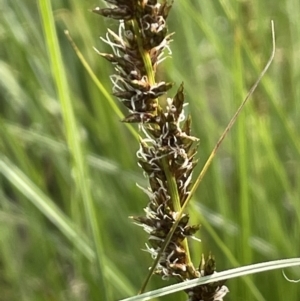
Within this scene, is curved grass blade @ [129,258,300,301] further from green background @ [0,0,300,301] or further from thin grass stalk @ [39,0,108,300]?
green background @ [0,0,300,301]

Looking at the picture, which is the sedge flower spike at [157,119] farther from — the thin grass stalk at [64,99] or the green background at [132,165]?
the green background at [132,165]

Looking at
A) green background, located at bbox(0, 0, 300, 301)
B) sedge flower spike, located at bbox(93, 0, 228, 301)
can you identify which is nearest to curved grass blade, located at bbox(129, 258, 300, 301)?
sedge flower spike, located at bbox(93, 0, 228, 301)

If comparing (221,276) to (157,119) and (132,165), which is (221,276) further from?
(132,165)

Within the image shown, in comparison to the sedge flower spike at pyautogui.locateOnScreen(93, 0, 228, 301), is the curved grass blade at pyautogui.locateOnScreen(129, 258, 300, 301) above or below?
below

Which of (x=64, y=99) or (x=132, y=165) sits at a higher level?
(x=64, y=99)

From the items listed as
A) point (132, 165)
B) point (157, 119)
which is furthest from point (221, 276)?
point (132, 165)

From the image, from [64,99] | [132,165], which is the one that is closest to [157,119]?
[64,99]

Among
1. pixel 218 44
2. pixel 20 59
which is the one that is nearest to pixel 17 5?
pixel 20 59

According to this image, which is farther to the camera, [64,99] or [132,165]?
[132,165]

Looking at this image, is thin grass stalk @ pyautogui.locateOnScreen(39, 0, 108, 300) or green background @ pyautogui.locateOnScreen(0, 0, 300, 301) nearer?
thin grass stalk @ pyautogui.locateOnScreen(39, 0, 108, 300)
